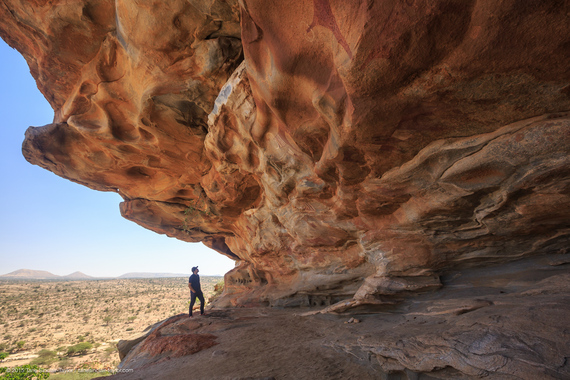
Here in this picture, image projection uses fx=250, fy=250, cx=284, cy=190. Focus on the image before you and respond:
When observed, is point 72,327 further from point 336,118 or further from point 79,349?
point 336,118

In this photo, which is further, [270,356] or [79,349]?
[79,349]

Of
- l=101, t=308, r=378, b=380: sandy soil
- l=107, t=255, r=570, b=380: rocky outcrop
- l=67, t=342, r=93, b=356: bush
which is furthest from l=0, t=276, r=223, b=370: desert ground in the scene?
l=107, t=255, r=570, b=380: rocky outcrop

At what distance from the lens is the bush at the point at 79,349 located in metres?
17.5

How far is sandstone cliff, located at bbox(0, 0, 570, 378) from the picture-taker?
2793 millimetres

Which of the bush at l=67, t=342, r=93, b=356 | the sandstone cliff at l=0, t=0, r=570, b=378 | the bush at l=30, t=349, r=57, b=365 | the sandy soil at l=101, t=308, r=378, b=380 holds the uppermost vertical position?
the sandstone cliff at l=0, t=0, r=570, b=378

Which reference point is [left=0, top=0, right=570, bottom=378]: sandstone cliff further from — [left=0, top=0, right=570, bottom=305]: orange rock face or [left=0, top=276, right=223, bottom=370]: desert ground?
[left=0, top=276, right=223, bottom=370]: desert ground

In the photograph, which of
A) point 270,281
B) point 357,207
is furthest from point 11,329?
point 357,207

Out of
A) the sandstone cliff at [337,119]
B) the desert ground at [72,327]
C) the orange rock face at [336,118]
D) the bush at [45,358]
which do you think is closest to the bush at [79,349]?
the desert ground at [72,327]

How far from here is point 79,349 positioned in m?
17.9

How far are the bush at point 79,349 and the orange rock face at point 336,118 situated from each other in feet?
48.3

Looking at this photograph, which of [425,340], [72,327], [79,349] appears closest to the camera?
[425,340]

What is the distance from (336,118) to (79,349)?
24.3 metres

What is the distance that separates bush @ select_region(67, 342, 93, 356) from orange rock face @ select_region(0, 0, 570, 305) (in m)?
14.7

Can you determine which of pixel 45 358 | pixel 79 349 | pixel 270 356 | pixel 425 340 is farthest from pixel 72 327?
pixel 425 340
